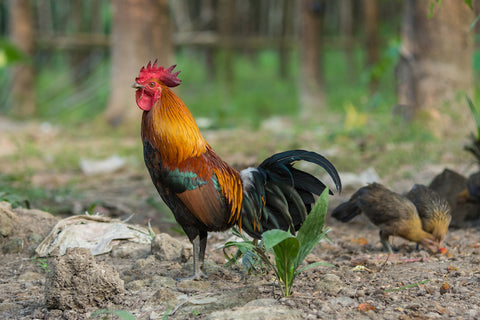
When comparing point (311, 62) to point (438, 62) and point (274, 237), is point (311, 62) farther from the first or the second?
point (274, 237)

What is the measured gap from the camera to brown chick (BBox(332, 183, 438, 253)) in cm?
362

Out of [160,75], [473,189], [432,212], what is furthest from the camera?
[473,189]

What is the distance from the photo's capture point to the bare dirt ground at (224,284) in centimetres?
238

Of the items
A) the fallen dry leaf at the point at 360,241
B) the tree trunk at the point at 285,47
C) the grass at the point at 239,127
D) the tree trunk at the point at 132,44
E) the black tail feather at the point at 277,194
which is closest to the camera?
the black tail feather at the point at 277,194

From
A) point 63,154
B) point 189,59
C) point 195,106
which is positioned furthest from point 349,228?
point 189,59

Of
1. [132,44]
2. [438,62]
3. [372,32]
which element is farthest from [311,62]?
[438,62]

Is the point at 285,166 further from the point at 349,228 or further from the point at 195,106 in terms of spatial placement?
the point at 195,106

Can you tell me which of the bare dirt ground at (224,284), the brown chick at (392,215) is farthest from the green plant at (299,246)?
the brown chick at (392,215)

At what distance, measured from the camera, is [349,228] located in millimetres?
4520

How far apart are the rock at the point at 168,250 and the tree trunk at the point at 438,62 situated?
16.2 ft

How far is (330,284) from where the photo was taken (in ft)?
8.71

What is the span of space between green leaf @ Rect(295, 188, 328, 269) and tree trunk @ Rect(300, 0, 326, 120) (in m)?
8.88

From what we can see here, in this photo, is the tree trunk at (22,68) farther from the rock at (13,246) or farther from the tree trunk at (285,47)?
the rock at (13,246)

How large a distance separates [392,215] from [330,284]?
118 centimetres
